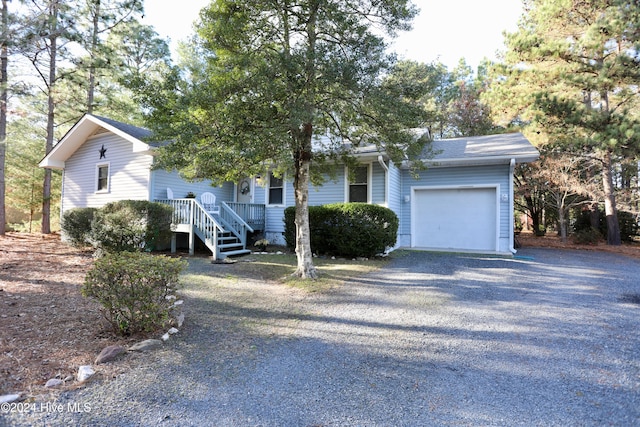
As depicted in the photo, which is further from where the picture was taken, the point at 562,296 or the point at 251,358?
the point at 562,296

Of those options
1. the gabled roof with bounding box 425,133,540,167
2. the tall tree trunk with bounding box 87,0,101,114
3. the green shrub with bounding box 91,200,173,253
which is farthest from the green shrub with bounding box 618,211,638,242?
the tall tree trunk with bounding box 87,0,101,114

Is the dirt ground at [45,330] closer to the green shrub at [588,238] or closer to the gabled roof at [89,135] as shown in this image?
the gabled roof at [89,135]

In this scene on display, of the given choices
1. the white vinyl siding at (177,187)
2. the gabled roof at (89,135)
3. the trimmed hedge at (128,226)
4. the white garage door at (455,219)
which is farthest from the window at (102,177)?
the white garage door at (455,219)

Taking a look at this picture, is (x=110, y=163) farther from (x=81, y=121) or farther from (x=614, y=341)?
(x=614, y=341)

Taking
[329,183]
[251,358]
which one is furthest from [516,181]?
[251,358]

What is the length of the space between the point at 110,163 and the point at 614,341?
46.3ft

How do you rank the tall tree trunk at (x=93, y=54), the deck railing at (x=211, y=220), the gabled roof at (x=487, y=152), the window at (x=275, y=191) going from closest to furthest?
1. the deck railing at (x=211, y=220)
2. the gabled roof at (x=487, y=152)
3. the tall tree trunk at (x=93, y=54)
4. the window at (x=275, y=191)

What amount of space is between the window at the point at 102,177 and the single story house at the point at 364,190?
0.04 m

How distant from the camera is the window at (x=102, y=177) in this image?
1213cm

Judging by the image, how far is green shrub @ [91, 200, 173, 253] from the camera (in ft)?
27.7

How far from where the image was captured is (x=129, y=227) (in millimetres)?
8461

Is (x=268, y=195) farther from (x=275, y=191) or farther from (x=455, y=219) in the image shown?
(x=455, y=219)

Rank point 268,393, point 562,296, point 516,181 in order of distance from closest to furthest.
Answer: point 268,393
point 562,296
point 516,181

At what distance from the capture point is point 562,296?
17.4 ft
